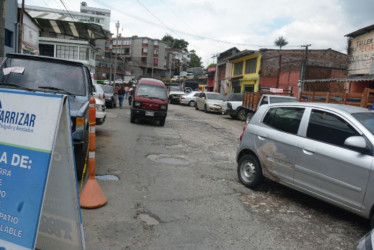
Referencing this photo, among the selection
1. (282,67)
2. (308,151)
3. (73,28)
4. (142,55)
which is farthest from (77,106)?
(142,55)

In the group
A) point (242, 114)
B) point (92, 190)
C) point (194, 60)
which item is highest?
point (194, 60)

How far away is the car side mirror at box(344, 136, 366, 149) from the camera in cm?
385

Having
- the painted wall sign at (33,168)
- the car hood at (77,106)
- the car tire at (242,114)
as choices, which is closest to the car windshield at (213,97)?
the car tire at (242,114)

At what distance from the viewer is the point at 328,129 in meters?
4.55

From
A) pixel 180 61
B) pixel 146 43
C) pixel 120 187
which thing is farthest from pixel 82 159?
pixel 180 61

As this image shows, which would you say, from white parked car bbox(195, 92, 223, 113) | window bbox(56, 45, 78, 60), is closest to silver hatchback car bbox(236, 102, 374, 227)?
white parked car bbox(195, 92, 223, 113)

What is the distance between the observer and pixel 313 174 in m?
4.50

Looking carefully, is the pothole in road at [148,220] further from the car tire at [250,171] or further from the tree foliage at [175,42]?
the tree foliage at [175,42]

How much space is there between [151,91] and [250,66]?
22579mm

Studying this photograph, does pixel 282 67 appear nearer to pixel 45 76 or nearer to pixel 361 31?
pixel 361 31

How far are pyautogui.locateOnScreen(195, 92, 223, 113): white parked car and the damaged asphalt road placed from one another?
1547 centimetres

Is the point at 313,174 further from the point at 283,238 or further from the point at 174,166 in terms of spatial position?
the point at 174,166

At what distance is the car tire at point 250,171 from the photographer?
5.57m

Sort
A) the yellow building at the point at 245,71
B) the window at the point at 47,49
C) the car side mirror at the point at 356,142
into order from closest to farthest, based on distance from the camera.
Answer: the car side mirror at the point at 356,142 → the yellow building at the point at 245,71 → the window at the point at 47,49
